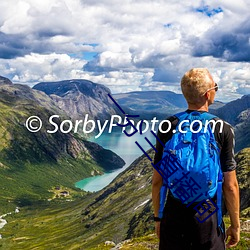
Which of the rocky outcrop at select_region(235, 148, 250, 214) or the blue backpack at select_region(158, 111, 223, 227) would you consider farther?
the rocky outcrop at select_region(235, 148, 250, 214)

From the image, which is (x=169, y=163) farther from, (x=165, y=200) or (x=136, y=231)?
(x=136, y=231)

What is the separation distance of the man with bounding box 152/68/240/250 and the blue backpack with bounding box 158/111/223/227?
0.32 meters

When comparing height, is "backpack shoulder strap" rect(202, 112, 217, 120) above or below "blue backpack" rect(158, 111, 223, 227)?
above

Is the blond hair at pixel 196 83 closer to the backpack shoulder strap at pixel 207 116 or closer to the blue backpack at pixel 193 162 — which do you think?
the backpack shoulder strap at pixel 207 116

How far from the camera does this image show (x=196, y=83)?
34.7 ft

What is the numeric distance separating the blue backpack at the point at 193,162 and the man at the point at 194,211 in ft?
1.04

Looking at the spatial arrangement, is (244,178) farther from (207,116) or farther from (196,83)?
(196,83)

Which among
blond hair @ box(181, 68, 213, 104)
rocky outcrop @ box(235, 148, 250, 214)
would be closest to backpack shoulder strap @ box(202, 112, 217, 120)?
blond hair @ box(181, 68, 213, 104)

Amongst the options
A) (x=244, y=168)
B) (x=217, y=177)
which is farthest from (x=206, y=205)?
(x=244, y=168)

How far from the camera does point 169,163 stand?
10328mm

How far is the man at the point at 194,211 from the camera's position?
10438 millimetres

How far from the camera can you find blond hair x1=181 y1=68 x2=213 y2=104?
1057 centimetres

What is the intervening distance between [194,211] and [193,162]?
1518 mm

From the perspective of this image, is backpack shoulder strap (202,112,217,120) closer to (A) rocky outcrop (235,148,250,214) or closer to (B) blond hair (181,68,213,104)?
(B) blond hair (181,68,213,104)
